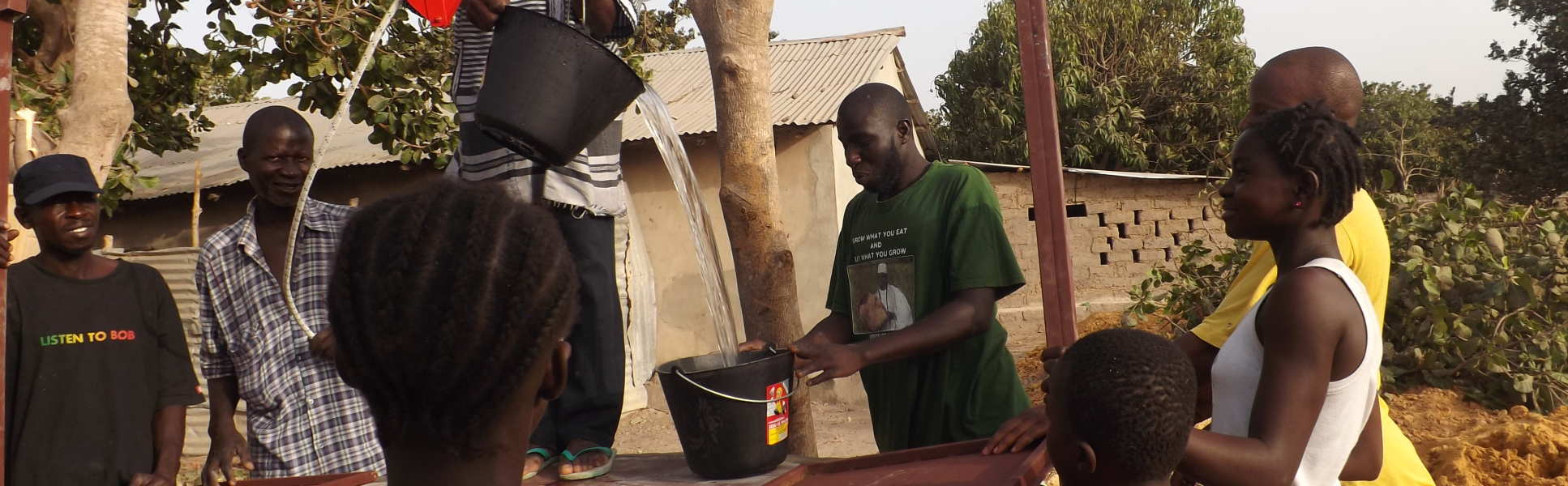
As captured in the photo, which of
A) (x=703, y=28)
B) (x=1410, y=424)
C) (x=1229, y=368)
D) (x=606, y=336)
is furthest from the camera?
(x=1410, y=424)

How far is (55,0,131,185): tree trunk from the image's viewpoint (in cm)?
490

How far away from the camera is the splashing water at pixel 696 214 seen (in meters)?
2.70

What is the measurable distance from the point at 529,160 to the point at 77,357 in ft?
3.82

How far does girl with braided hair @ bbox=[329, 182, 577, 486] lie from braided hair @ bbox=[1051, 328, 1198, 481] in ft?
2.27

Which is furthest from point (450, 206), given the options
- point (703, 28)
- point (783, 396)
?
point (703, 28)

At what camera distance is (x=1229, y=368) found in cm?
184

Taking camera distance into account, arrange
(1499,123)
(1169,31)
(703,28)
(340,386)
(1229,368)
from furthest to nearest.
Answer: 1. (1169,31)
2. (1499,123)
3. (703,28)
4. (340,386)
5. (1229,368)

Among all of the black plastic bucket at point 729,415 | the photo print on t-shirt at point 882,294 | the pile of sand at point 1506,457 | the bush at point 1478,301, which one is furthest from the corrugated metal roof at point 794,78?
the black plastic bucket at point 729,415

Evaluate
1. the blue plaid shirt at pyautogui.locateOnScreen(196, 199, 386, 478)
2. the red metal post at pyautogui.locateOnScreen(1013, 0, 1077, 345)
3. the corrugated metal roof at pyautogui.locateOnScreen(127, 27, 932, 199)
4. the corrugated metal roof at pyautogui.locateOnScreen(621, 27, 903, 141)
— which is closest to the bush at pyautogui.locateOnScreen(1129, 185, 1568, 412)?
the corrugated metal roof at pyautogui.locateOnScreen(127, 27, 932, 199)

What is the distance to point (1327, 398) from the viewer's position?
1754 mm

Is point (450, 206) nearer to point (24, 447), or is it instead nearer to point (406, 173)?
point (24, 447)

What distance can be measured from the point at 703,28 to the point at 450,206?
10.4 ft

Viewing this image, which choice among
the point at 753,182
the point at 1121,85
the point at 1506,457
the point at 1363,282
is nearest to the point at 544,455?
the point at 1363,282

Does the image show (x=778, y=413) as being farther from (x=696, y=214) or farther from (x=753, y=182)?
(x=753, y=182)
